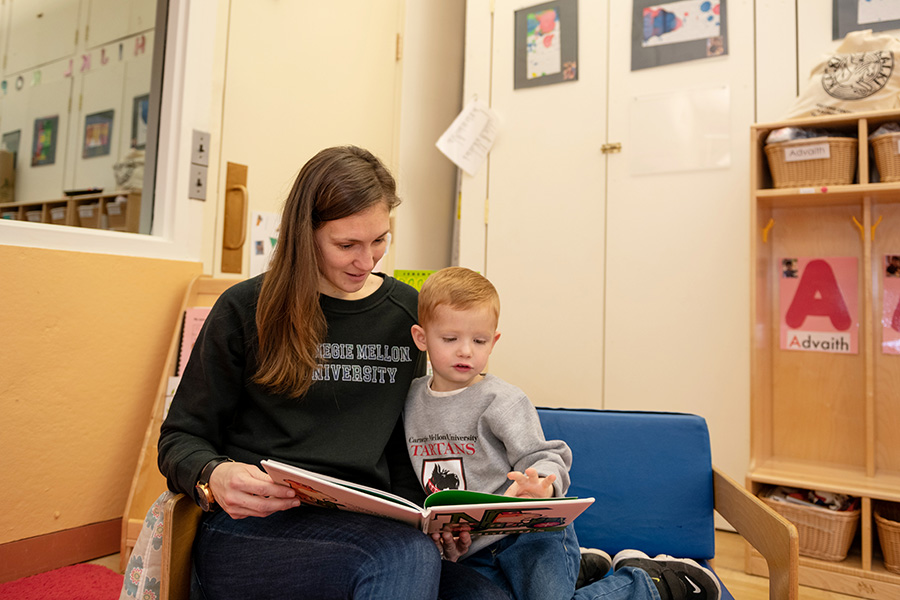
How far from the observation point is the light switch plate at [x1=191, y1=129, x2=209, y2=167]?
84.5 inches

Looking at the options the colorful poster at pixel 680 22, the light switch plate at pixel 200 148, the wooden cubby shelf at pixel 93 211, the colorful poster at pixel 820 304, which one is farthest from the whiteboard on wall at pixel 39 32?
the colorful poster at pixel 820 304

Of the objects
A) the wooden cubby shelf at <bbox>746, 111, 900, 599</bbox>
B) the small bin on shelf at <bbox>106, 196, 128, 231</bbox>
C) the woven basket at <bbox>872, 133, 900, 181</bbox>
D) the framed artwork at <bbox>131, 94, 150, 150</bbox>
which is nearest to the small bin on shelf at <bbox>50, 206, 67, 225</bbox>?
the small bin on shelf at <bbox>106, 196, 128, 231</bbox>

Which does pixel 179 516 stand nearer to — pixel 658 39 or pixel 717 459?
pixel 717 459

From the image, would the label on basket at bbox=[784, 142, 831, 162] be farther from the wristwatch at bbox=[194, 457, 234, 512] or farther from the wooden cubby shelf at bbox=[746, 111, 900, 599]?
the wristwatch at bbox=[194, 457, 234, 512]

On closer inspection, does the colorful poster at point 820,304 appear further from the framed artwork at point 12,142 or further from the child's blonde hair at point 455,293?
the framed artwork at point 12,142

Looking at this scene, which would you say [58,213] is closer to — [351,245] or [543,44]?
[351,245]

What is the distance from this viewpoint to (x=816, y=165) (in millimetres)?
2039

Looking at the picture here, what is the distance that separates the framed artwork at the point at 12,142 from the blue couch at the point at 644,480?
3303 millimetres

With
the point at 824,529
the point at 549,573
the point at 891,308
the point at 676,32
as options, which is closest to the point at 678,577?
the point at 549,573

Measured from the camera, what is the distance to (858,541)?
81.6 inches

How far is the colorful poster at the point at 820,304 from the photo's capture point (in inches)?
87.4

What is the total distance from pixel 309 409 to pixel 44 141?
10.5 feet

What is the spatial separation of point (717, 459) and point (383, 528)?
177 cm

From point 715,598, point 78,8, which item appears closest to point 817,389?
point 715,598
